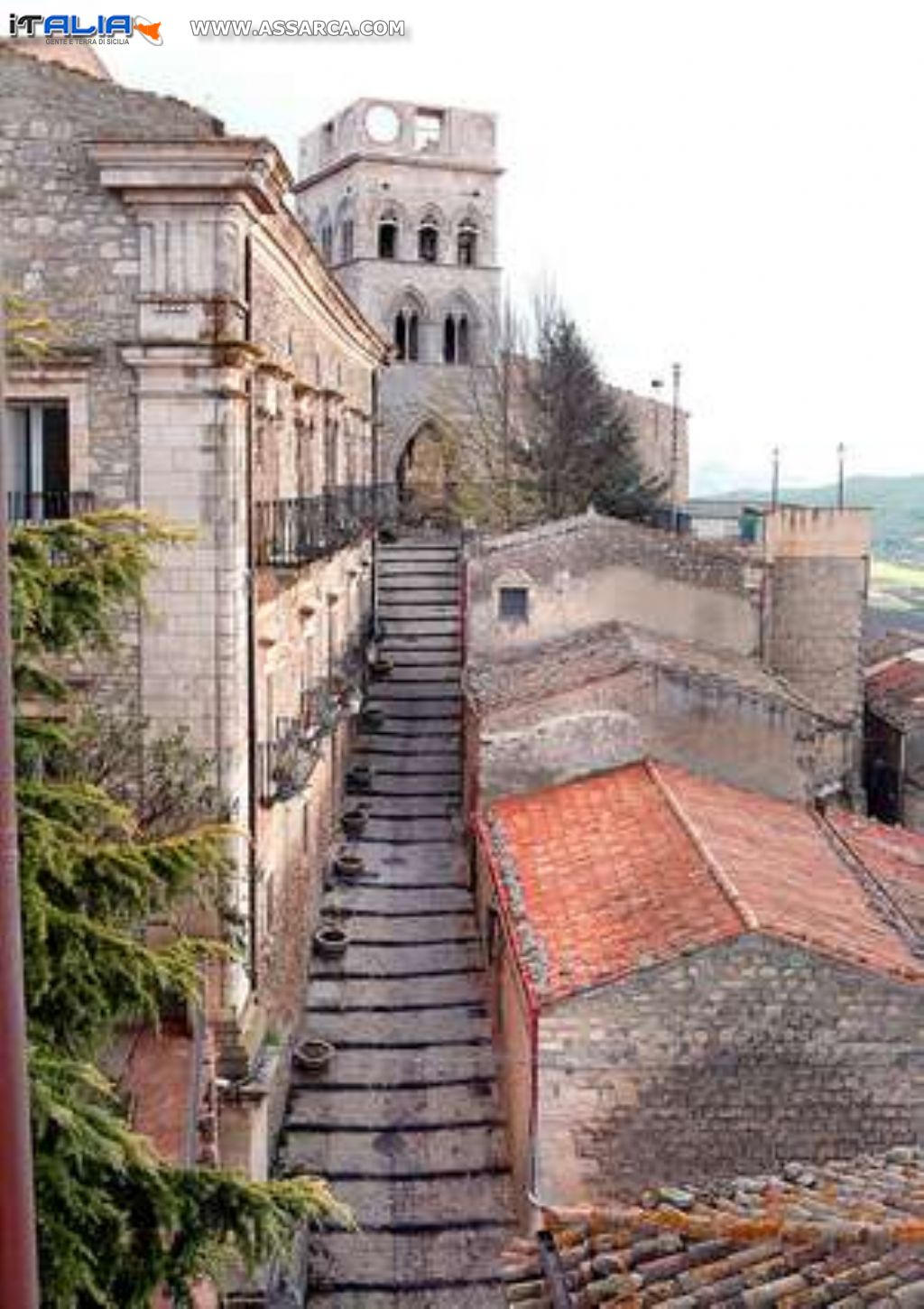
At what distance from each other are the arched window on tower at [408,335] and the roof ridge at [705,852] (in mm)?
32099

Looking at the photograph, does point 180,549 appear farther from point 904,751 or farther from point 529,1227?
point 904,751

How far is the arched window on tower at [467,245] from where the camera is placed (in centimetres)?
5059

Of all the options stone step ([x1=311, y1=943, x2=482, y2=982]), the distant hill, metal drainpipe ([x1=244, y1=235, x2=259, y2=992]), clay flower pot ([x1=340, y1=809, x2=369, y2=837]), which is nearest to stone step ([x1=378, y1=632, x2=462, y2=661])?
clay flower pot ([x1=340, y1=809, x2=369, y2=837])

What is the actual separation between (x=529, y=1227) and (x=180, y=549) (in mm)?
7231

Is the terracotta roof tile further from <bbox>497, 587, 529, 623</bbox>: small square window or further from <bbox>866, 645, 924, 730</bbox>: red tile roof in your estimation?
<bbox>866, 645, 924, 730</bbox>: red tile roof

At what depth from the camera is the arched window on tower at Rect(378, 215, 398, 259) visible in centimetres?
4941

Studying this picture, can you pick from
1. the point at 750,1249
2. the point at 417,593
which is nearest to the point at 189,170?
the point at 750,1249

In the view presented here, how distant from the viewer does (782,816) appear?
65.3 feet

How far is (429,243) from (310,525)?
33501 mm

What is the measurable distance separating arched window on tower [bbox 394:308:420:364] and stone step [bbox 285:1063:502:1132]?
35.4 metres

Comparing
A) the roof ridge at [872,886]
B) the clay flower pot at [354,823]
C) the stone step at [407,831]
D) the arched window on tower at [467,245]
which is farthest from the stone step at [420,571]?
the arched window on tower at [467,245]

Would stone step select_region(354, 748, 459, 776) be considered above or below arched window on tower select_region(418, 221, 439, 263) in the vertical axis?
below

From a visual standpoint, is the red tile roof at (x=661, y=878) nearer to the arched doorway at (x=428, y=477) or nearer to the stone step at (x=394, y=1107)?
the stone step at (x=394, y=1107)

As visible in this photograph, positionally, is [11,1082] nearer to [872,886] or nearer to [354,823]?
[872,886]
